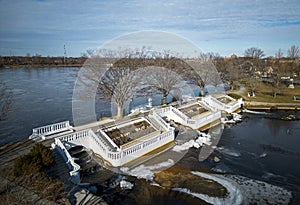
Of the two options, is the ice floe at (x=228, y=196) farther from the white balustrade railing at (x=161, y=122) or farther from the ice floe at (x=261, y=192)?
the white balustrade railing at (x=161, y=122)

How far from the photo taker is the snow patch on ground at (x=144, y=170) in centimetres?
1007

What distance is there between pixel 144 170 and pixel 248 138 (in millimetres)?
8466

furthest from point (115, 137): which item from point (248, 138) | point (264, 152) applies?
point (248, 138)

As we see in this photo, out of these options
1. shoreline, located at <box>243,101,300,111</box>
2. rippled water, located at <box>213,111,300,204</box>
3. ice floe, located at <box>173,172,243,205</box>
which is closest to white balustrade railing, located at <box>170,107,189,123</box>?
rippled water, located at <box>213,111,300,204</box>

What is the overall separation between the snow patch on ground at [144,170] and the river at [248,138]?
253cm

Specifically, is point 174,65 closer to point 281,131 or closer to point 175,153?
point 281,131

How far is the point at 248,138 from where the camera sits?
1544 centimetres

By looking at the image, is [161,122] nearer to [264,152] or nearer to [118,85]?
[118,85]

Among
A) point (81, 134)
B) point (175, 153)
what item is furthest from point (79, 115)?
point (175, 153)

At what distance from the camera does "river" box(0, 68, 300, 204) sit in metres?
10.8

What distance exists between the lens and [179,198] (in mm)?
8570

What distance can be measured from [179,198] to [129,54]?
40.3 ft

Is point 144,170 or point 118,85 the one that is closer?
point 144,170

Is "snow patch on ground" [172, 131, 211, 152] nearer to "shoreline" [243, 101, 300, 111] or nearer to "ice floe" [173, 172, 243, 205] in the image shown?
"ice floe" [173, 172, 243, 205]
